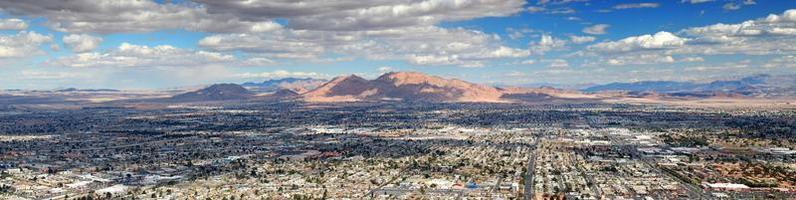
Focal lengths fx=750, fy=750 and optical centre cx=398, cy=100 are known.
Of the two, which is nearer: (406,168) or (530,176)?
(530,176)

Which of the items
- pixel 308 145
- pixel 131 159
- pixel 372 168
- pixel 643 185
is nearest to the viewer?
pixel 643 185

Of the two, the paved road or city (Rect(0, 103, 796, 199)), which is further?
city (Rect(0, 103, 796, 199))

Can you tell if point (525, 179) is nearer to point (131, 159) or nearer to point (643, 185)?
point (643, 185)

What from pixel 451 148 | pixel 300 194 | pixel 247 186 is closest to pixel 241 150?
pixel 451 148

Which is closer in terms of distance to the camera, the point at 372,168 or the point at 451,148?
the point at 372,168

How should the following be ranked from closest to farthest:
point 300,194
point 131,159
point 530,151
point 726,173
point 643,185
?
point 300,194 < point 643,185 < point 726,173 < point 131,159 < point 530,151

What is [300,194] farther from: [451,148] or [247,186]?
[451,148]

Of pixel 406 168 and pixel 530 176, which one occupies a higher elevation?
pixel 530 176

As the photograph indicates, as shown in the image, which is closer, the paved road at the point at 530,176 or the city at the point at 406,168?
the paved road at the point at 530,176

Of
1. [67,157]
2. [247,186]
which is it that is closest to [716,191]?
[247,186]
